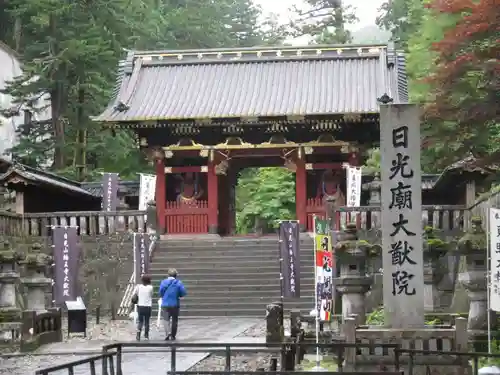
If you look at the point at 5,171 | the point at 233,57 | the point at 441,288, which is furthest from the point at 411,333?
the point at 233,57

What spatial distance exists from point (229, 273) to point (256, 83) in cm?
981

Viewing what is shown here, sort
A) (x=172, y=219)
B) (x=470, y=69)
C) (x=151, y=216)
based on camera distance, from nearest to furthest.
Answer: (x=470, y=69) → (x=151, y=216) → (x=172, y=219)

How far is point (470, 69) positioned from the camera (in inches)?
647

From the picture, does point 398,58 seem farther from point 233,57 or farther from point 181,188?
point 181,188

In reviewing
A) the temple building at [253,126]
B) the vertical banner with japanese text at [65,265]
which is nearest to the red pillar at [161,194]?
the temple building at [253,126]

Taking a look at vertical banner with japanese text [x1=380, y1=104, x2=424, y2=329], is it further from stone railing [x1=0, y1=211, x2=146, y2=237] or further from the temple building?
stone railing [x1=0, y1=211, x2=146, y2=237]

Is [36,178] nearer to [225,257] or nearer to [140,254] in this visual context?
[140,254]

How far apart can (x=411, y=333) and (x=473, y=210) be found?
11.9 meters

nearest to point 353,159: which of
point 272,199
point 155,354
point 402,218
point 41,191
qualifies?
point 41,191

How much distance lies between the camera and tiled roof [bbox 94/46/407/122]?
91.8 ft

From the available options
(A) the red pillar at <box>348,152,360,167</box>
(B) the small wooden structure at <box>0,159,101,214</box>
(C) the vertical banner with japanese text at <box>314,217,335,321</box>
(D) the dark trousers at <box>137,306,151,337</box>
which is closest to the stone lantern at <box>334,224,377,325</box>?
(C) the vertical banner with japanese text at <box>314,217,335,321</box>

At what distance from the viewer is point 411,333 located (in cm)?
1077

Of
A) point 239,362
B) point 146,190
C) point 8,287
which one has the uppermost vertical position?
point 146,190

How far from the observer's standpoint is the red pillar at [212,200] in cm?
2819
